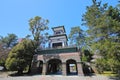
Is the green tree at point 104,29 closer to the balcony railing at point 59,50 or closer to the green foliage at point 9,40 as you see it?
the balcony railing at point 59,50

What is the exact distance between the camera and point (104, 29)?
587 inches

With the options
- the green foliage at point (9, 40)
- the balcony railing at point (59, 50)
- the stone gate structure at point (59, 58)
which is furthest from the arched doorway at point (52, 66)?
the green foliage at point (9, 40)

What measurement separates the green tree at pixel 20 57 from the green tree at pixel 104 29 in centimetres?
1052

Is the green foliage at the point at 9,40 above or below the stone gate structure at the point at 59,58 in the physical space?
above

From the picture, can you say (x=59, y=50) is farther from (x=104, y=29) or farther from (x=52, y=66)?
(x=104, y=29)

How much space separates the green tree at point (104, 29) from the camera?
12.8 m

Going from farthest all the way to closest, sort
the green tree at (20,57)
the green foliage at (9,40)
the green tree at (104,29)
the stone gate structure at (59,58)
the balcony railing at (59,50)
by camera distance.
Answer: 1. the green foliage at (9,40)
2. the balcony railing at (59,50)
3. the green tree at (20,57)
4. the stone gate structure at (59,58)
5. the green tree at (104,29)

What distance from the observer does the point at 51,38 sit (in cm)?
2505

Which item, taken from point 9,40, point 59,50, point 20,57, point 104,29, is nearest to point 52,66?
point 59,50

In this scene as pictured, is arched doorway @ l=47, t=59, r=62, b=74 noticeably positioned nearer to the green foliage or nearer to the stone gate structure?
the stone gate structure

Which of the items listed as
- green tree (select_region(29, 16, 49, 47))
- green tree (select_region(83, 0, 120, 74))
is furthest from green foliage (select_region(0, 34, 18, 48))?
green tree (select_region(83, 0, 120, 74))

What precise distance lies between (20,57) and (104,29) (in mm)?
13605

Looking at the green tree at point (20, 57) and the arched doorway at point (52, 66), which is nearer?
the green tree at point (20, 57)

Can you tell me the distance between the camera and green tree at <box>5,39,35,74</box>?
18.1 meters
